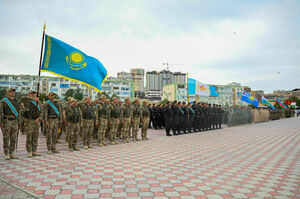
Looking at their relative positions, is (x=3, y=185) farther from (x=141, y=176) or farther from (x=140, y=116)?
(x=140, y=116)

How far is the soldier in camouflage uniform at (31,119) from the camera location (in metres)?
6.23

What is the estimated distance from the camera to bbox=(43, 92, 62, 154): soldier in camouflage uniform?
6.71 m

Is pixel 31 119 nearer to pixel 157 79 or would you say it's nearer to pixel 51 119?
pixel 51 119

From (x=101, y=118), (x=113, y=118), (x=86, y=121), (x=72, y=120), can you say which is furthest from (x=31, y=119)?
(x=113, y=118)

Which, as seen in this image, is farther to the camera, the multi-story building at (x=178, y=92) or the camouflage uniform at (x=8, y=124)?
the multi-story building at (x=178, y=92)

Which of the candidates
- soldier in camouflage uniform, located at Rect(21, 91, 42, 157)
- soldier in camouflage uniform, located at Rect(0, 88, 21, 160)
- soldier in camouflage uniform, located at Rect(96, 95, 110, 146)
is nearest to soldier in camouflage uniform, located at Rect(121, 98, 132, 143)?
soldier in camouflage uniform, located at Rect(96, 95, 110, 146)

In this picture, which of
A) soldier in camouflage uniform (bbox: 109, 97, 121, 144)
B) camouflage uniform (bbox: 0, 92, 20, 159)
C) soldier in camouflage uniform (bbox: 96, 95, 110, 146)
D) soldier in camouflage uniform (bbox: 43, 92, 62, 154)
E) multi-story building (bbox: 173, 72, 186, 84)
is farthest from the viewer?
multi-story building (bbox: 173, 72, 186, 84)

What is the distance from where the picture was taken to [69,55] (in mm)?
7824

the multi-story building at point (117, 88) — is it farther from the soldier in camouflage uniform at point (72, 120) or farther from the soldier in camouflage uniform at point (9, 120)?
the soldier in camouflage uniform at point (9, 120)

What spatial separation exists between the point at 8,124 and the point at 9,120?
4.3 inches

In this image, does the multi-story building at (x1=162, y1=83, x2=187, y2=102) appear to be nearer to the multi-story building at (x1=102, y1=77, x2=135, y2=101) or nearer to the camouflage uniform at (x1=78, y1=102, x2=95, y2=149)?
the multi-story building at (x1=102, y1=77, x2=135, y2=101)

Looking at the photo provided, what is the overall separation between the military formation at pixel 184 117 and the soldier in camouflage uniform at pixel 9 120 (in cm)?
773

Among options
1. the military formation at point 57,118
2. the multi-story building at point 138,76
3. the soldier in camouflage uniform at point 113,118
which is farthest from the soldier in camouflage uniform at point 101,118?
the multi-story building at point 138,76

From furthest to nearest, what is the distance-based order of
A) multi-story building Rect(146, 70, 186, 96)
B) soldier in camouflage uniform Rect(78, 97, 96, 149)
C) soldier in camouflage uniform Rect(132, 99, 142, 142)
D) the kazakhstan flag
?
multi-story building Rect(146, 70, 186, 96) → soldier in camouflage uniform Rect(132, 99, 142, 142) → soldier in camouflage uniform Rect(78, 97, 96, 149) → the kazakhstan flag
